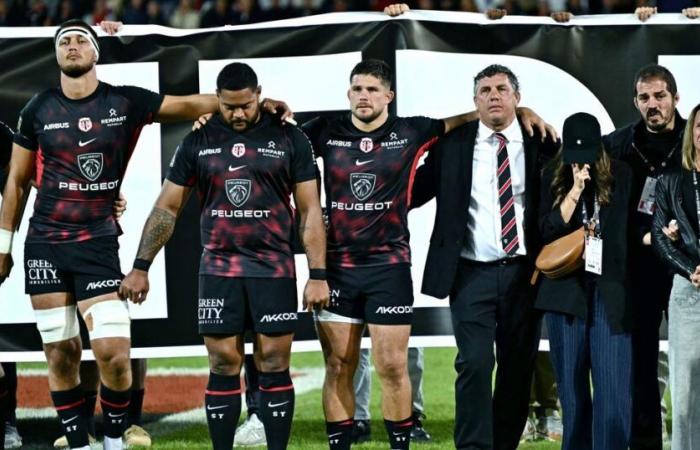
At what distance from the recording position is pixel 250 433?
804 centimetres

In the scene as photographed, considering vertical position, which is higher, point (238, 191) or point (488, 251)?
point (238, 191)

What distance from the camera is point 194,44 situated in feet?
26.9

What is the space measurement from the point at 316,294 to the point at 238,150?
0.86 m

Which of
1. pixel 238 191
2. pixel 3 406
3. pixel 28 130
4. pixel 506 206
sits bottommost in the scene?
pixel 3 406

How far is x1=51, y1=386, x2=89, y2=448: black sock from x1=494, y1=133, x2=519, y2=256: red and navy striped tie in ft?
8.10

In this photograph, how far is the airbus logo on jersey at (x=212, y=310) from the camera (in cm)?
655

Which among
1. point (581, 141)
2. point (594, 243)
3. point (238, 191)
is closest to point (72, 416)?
point (238, 191)

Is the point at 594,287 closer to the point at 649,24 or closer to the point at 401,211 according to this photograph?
the point at 401,211

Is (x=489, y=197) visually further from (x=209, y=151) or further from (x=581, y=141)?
(x=209, y=151)

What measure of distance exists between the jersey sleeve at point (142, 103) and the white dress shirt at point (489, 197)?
1813 millimetres

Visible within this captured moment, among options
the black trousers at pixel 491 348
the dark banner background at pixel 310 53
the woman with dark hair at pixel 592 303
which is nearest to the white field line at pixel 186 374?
the dark banner background at pixel 310 53

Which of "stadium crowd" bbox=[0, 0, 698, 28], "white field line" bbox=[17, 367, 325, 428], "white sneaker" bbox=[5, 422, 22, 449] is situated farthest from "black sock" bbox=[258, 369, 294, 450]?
"stadium crowd" bbox=[0, 0, 698, 28]

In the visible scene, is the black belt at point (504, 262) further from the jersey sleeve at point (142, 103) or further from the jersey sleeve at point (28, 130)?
the jersey sleeve at point (28, 130)

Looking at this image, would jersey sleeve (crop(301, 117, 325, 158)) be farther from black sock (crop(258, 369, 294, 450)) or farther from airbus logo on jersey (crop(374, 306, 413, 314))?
black sock (crop(258, 369, 294, 450))
